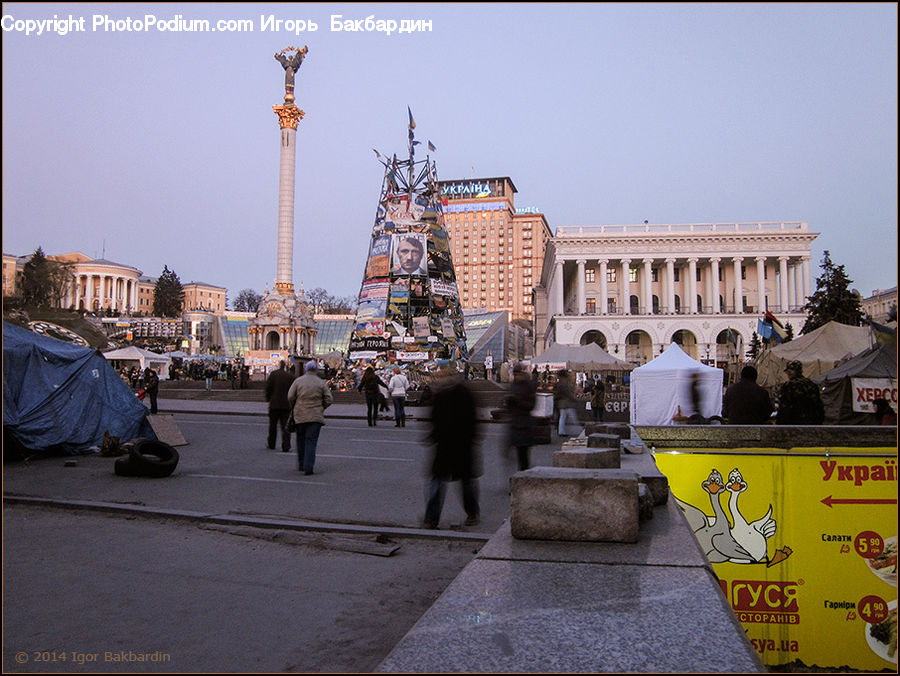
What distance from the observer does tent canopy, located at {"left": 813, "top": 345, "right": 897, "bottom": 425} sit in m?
14.6

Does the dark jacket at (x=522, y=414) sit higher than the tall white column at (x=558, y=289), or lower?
lower

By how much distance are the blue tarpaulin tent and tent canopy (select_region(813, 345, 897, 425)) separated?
15.4 meters

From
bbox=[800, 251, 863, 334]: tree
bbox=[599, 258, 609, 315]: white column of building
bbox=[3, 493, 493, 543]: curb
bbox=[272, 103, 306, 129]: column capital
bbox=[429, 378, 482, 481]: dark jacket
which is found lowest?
bbox=[3, 493, 493, 543]: curb

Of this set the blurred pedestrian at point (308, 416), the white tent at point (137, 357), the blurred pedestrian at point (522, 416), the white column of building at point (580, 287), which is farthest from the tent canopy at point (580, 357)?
the white column of building at point (580, 287)

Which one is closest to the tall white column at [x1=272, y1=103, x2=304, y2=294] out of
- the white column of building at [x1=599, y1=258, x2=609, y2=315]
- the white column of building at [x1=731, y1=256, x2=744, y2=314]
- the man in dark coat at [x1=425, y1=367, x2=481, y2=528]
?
the white column of building at [x1=599, y1=258, x2=609, y2=315]

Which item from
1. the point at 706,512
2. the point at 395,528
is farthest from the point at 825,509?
the point at 395,528

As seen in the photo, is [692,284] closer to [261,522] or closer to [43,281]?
[261,522]

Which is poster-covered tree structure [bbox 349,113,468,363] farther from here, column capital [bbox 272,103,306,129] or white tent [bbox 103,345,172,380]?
column capital [bbox 272,103,306,129]

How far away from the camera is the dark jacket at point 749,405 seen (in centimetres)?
898

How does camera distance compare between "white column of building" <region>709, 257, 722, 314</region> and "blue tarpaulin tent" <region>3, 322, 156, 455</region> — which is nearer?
"blue tarpaulin tent" <region>3, 322, 156, 455</region>

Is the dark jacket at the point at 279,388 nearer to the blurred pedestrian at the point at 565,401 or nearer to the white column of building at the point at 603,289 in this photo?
the blurred pedestrian at the point at 565,401

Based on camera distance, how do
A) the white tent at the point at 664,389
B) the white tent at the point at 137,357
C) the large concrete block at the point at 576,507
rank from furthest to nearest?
the white tent at the point at 137,357 < the white tent at the point at 664,389 < the large concrete block at the point at 576,507

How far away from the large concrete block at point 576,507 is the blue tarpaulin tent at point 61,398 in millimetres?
11037

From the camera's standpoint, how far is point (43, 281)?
8056 cm
